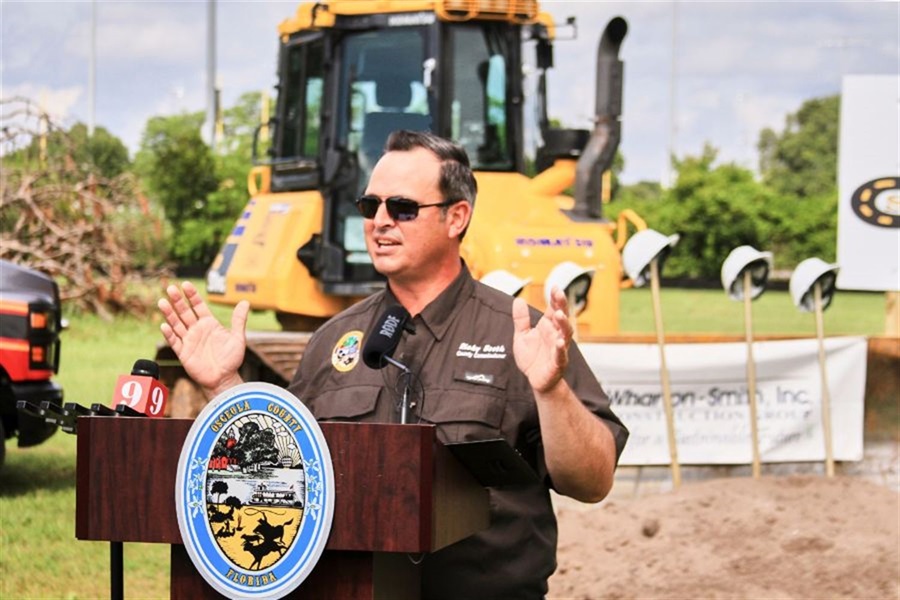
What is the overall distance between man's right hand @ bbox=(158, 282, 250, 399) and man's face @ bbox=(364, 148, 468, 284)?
319 millimetres

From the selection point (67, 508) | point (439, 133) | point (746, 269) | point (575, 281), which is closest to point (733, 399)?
point (746, 269)

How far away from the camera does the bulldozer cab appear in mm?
10672

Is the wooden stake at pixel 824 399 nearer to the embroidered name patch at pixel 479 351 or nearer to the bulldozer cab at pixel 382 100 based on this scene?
the bulldozer cab at pixel 382 100

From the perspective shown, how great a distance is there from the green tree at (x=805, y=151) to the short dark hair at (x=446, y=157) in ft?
162

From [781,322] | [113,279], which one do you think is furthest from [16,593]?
[781,322]

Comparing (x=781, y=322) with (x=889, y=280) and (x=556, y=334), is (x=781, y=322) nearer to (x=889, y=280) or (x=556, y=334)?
(x=889, y=280)

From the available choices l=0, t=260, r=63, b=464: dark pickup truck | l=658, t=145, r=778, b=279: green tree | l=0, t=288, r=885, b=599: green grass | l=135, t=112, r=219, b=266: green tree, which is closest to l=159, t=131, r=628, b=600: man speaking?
l=0, t=288, r=885, b=599: green grass

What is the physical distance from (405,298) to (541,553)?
2.01ft

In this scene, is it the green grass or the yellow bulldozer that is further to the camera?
the yellow bulldozer

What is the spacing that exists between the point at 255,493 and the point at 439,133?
802 centimetres

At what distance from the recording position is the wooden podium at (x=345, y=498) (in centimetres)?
262

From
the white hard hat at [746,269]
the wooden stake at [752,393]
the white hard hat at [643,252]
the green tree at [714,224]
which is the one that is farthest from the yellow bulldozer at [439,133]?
the green tree at [714,224]

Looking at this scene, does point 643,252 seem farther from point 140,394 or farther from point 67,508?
point 140,394

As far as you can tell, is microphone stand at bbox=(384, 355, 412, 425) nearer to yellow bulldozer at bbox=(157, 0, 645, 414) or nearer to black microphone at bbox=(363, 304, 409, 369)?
black microphone at bbox=(363, 304, 409, 369)
